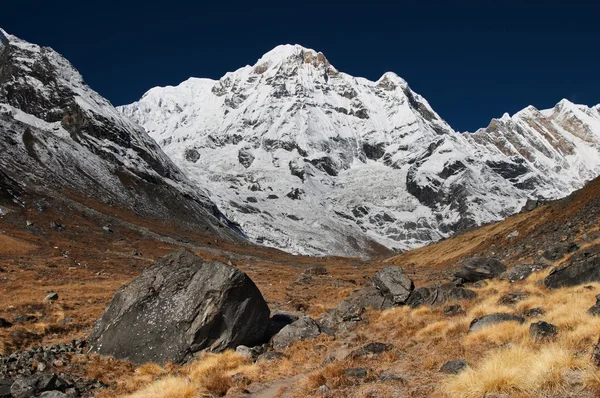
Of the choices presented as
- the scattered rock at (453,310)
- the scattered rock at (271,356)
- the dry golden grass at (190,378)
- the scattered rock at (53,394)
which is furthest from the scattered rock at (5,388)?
the scattered rock at (453,310)

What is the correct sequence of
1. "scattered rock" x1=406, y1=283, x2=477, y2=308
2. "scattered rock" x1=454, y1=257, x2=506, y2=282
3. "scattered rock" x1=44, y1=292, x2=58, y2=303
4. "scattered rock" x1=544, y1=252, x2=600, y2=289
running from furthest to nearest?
"scattered rock" x1=44, y1=292, x2=58, y2=303 < "scattered rock" x1=454, y1=257, x2=506, y2=282 < "scattered rock" x1=406, y1=283, x2=477, y2=308 < "scattered rock" x1=544, y1=252, x2=600, y2=289

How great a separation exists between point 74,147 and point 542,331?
16889 centimetres

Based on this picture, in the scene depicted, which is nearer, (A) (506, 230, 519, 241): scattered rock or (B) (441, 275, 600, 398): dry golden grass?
(B) (441, 275, 600, 398): dry golden grass

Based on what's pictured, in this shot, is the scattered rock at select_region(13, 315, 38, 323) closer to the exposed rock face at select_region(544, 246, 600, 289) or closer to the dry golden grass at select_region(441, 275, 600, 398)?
the dry golden grass at select_region(441, 275, 600, 398)

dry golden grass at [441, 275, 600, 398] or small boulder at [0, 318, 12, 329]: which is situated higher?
dry golden grass at [441, 275, 600, 398]

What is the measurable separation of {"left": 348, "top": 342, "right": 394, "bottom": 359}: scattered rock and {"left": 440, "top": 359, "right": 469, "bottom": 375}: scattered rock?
3.65 metres

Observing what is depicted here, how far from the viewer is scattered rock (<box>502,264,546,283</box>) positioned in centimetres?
2622

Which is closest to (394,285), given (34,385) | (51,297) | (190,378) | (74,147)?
(190,378)

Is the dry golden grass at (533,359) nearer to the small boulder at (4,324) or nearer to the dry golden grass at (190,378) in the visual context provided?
the dry golden grass at (190,378)

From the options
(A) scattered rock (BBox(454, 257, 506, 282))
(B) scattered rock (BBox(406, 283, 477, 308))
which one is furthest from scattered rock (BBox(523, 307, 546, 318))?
(A) scattered rock (BBox(454, 257, 506, 282))

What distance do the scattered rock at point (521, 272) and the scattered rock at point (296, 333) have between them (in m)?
12.6

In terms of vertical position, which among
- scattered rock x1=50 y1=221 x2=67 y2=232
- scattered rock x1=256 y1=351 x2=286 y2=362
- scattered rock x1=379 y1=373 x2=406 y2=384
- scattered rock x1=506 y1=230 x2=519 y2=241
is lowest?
scattered rock x1=256 y1=351 x2=286 y2=362

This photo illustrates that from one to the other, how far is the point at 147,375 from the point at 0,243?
58090mm

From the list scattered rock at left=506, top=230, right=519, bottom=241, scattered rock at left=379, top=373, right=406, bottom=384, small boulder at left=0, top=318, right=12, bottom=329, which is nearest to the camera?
scattered rock at left=379, top=373, right=406, bottom=384
